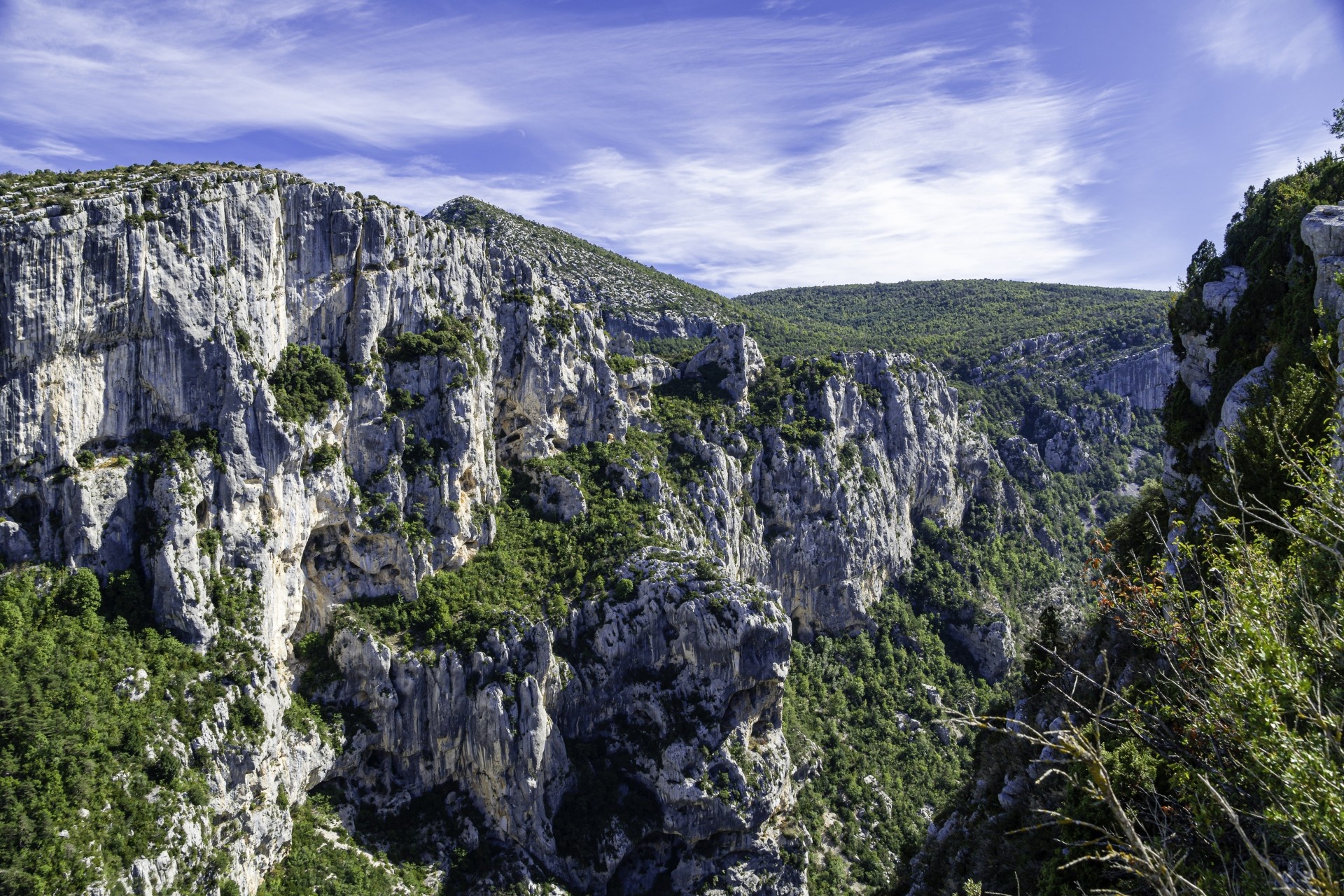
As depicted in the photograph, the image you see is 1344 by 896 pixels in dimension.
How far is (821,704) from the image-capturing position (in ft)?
237

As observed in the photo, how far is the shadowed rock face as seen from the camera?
3672 cm

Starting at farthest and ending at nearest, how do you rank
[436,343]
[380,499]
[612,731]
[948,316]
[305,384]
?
[948,316]
[436,343]
[612,731]
[380,499]
[305,384]

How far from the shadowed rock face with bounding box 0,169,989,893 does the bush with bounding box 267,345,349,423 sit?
0.93m

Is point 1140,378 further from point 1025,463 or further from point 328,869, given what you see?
point 328,869

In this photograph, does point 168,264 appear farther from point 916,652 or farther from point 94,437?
point 916,652

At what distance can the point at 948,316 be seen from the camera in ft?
535

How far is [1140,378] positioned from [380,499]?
13164 centimetres

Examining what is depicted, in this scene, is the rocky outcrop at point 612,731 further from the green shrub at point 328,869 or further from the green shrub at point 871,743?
the green shrub at point 871,743

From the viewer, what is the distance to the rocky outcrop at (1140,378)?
125500mm

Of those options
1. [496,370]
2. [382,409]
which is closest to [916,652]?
[496,370]

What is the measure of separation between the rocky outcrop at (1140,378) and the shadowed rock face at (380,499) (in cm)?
9281

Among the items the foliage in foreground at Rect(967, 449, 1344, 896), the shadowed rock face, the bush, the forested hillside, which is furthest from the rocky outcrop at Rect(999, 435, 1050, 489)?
the foliage in foreground at Rect(967, 449, 1344, 896)

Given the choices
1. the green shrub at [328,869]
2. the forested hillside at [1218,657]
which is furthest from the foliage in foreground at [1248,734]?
the green shrub at [328,869]

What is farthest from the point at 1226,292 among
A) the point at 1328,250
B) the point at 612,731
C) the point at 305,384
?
the point at 305,384
